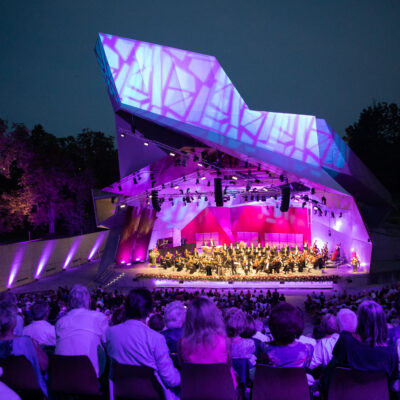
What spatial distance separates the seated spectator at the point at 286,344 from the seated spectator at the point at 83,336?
128cm

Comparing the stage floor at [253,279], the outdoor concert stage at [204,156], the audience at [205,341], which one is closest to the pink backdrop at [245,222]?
the outdoor concert stage at [204,156]

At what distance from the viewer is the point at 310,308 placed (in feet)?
40.6

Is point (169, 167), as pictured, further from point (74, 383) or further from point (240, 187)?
point (74, 383)

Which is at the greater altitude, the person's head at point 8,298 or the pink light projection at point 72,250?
the person's head at point 8,298

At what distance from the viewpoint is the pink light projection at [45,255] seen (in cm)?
2017

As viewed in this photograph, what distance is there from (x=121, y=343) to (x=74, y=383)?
548 mm

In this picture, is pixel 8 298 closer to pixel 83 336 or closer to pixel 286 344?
pixel 83 336

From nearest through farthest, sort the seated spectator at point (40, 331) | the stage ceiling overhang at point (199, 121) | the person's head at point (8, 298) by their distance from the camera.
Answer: the person's head at point (8, 298) → the seated spectator at point (40, 331) → the stage ceiling overhang at point (199, 121)

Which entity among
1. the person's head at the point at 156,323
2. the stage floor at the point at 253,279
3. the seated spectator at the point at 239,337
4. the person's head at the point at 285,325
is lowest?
the stage floor at the point at 253,279

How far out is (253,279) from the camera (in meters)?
17.3

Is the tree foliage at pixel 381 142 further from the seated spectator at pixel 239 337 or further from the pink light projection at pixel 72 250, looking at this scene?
the seated spectator at pixel 239 337

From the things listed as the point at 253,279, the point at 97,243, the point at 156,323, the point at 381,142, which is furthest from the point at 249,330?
the point at 381,142

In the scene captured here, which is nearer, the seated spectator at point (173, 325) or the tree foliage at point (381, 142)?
the seated spectator at point (173, 325)

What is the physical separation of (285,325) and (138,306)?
41.1 inches
